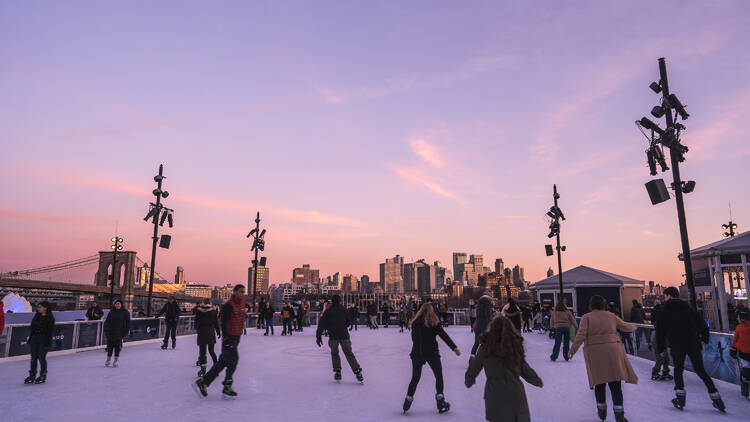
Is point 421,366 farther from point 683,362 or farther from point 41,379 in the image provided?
point 41,379

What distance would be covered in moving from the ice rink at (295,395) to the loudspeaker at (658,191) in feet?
13.3

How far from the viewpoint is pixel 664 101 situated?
11.2m

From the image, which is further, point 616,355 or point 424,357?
point 424,357

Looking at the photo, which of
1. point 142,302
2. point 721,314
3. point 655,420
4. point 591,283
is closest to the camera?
point 655,420

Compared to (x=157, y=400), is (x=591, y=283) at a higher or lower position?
higher

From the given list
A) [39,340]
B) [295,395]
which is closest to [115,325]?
[39,340]

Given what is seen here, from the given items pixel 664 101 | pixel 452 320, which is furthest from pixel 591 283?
pixel 664 101

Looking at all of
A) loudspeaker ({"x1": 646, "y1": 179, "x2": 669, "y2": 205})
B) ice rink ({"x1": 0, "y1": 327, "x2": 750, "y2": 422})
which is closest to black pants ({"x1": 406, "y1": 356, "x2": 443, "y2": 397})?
ice rink ({"x1": 0, "y1": 327, "x2": 750, "y2": 422})

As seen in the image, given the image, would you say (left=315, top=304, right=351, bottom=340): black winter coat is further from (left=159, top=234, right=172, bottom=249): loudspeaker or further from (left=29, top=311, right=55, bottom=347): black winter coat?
(left=159, top=234, right=172, bottom=249): loudspeaker

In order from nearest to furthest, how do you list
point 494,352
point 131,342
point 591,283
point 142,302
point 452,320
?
point 494,352, point 131,342, point 591,283, point 452,320, point 142,302

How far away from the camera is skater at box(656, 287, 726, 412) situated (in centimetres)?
748

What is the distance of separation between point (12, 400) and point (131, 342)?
11412 millimetres

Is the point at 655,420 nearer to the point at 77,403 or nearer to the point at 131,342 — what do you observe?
the point at 77,403

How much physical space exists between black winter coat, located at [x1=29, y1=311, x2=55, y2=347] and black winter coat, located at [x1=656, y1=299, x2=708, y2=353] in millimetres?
11501
